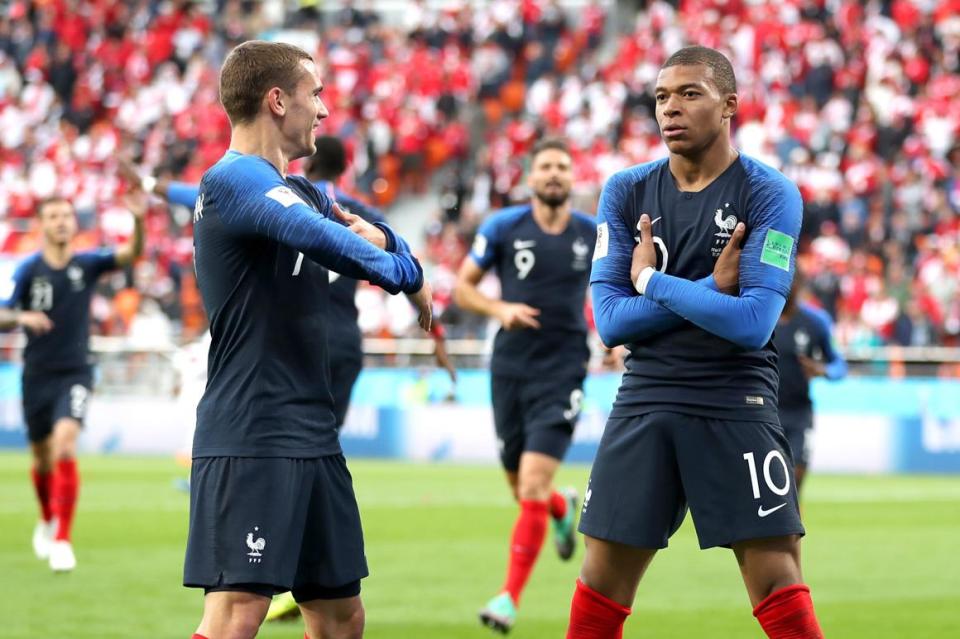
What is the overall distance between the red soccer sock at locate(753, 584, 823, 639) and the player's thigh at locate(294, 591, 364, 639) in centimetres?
134

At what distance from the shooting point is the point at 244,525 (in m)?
4.80

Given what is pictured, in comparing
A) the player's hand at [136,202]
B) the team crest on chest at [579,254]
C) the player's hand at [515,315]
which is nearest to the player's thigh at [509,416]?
the player's hand at [515,315]

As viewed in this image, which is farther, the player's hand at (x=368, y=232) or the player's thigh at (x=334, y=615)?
the player's thigh at (x=334, y=615)

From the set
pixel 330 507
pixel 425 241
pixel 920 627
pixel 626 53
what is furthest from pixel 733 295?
pixel 626 53

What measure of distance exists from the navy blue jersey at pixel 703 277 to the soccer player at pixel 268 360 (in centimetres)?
97

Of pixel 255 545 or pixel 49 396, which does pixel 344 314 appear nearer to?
pixel 49 396

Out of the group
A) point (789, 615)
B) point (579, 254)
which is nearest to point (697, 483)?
point (789, 615)

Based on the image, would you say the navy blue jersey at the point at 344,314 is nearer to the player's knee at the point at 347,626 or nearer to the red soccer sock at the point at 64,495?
the red soccer sock at the point at 64,495

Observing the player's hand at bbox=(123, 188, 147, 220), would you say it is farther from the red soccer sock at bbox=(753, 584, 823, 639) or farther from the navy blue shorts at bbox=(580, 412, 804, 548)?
the red soccer sock at bbox=(753, 584, 823, 639)

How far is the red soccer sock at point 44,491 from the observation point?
40.2ft

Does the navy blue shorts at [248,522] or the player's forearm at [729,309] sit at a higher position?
the player's forearm at [729,309]

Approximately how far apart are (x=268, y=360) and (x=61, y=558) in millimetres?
7071

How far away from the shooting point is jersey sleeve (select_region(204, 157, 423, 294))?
462cm

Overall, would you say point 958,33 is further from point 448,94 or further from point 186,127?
point 186,127
